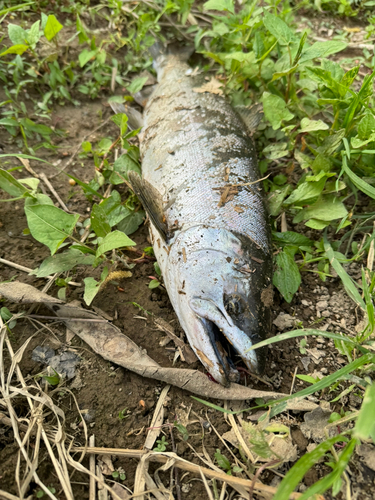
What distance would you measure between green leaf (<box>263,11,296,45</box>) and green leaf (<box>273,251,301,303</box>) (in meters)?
1.91

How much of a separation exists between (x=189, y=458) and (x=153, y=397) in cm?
43

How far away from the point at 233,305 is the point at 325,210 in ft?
4.15

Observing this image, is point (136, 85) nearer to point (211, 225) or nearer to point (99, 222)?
point (99, 222)

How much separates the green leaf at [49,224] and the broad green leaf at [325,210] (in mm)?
1846

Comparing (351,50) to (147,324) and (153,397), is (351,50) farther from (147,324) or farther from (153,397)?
(153,397)

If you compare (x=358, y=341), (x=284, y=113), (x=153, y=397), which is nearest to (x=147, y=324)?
(x=153, y=397)

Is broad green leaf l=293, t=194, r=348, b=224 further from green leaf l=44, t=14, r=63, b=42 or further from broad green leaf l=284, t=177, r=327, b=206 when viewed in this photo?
green leaf l=44, t=14, r=63, b=42

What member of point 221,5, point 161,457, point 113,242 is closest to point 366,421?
point 161,457

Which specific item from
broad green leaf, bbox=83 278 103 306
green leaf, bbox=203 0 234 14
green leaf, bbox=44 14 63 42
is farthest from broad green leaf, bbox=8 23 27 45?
broad green leaf, bbox=83 278 103 306

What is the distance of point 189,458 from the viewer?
6.71 ft

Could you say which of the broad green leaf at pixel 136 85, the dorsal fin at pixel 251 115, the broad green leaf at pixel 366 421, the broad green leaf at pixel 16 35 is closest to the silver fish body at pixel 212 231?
the dorsal fin at pixel 251 115

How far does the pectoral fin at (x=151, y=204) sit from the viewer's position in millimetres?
2500

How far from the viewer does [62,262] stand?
Result: 2.51 metres

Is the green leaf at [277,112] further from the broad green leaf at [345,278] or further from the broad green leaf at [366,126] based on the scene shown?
the broad green leaf at [345,278]
